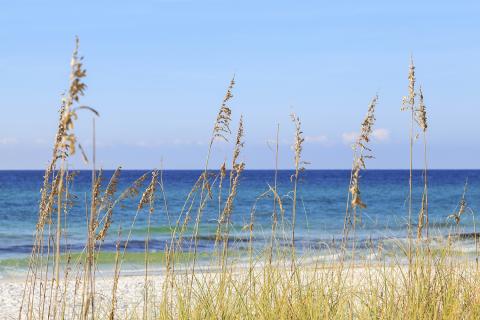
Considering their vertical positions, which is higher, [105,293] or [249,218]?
[249,218]

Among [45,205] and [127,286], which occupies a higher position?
[45,205]

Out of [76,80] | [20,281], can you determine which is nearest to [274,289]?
[76,80]

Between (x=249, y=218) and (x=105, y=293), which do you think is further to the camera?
(x=249, y=218)

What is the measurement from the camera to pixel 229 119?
339 centimetres

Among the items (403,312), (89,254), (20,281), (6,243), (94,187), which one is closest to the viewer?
(89,254)

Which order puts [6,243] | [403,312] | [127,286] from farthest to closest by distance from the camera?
[6,243], [127,286], [403,312]

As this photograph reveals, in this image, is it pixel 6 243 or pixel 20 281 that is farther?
pixel 6 243

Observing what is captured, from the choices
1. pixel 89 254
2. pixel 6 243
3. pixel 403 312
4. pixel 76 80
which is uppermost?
pixel 76 80

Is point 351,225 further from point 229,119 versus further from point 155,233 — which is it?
point 155,233

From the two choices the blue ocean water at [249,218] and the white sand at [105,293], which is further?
the blue ocean water at [249,218]

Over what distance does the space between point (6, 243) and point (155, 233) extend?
189 inches

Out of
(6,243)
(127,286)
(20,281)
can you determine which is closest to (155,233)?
(6,243)

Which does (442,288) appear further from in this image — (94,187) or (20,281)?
(20,281)

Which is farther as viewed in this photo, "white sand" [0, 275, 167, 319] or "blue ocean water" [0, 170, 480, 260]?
"blue ocean water" [0, 170, 480, 260]
